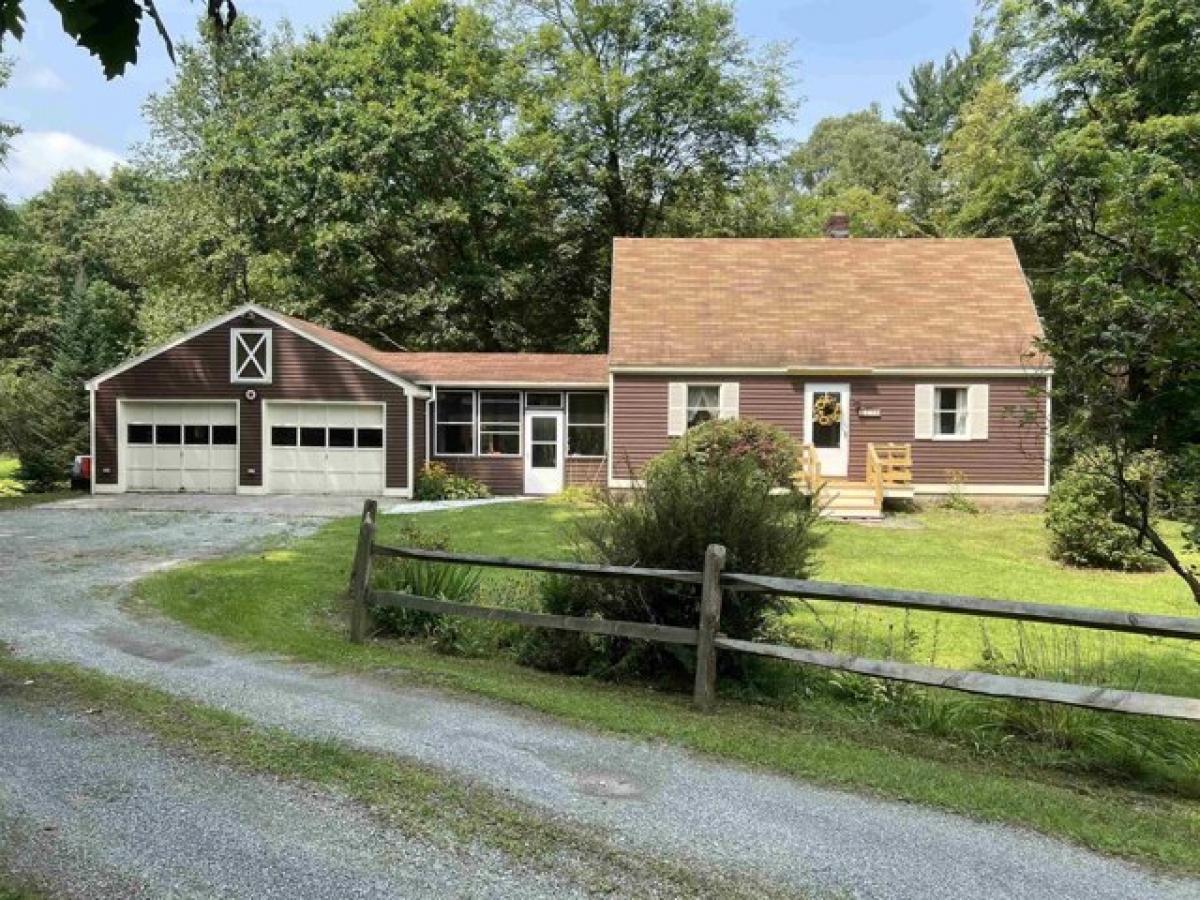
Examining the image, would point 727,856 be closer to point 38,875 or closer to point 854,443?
point 38,875

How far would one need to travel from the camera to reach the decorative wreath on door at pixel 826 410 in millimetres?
20422

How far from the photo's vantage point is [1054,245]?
2556 cm

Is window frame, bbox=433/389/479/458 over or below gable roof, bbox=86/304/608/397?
below

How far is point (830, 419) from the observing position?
2045 centimetres

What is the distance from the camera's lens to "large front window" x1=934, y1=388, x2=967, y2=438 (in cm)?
2033

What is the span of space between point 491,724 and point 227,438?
18.2 metres

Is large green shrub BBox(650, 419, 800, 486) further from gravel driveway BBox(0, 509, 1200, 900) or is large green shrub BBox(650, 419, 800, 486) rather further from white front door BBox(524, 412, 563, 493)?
gravel driveway BBox(0, 509, 1200, 900)

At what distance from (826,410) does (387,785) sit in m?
17.7

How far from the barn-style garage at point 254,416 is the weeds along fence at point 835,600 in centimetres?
1414

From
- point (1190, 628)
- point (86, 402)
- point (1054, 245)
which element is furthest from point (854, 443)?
point (86, 402)

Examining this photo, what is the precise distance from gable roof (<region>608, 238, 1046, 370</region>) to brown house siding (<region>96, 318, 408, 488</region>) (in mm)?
5589

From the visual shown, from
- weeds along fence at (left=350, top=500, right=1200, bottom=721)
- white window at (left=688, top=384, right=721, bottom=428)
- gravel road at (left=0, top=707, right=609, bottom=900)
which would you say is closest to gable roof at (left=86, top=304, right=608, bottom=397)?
white window at (left=688, top=384, right=721, bottom=428)

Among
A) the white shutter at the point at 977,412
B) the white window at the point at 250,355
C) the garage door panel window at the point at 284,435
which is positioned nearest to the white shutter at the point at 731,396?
the white shutter at the point at 977,412

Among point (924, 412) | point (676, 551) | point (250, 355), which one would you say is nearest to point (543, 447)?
point (250, 355)
